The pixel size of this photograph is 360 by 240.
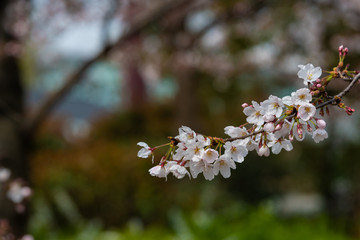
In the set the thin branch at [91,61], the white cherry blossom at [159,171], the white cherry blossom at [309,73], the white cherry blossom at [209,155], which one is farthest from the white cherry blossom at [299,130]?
the thin branch at [91,61]

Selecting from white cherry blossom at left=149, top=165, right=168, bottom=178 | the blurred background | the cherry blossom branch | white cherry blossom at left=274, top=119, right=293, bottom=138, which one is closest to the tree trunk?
the blurred background

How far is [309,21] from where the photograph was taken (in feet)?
23.3

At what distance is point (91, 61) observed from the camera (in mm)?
4004

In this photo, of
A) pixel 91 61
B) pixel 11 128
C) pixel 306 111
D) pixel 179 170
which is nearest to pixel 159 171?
pixel 179 170

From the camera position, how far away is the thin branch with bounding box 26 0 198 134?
4.02 metres

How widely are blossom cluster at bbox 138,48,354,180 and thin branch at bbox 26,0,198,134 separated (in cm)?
298

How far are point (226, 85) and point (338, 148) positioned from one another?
2.70 meters

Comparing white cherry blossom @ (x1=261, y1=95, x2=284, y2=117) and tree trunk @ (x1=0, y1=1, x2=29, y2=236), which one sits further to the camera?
tree trunk @ (x1=0, y1=1, x2=29, y2=236)

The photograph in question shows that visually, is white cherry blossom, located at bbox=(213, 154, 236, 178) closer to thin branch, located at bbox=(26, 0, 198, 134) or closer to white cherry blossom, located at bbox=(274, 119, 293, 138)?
white cherry blossom, located at bbox=(274, 119, 293, 138)

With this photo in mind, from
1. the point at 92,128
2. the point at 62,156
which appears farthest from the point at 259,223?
the point at 92,128

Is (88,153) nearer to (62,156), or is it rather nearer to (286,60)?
(62,156)

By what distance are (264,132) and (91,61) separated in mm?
3078

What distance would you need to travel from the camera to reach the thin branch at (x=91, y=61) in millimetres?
4020

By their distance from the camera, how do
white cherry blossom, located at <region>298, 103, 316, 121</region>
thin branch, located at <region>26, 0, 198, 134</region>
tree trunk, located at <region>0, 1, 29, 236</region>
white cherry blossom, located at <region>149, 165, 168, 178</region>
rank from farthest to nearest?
thin branch, located at <region>26, 0, 198, 134</region> < tree trunk, located at <region>0, 1, 29, 236</region> < white cherry blossom, located at <region>149, 165, 168, 178</region> < white cherry blossom, located at <region>298, 103, 316, 121</region>
